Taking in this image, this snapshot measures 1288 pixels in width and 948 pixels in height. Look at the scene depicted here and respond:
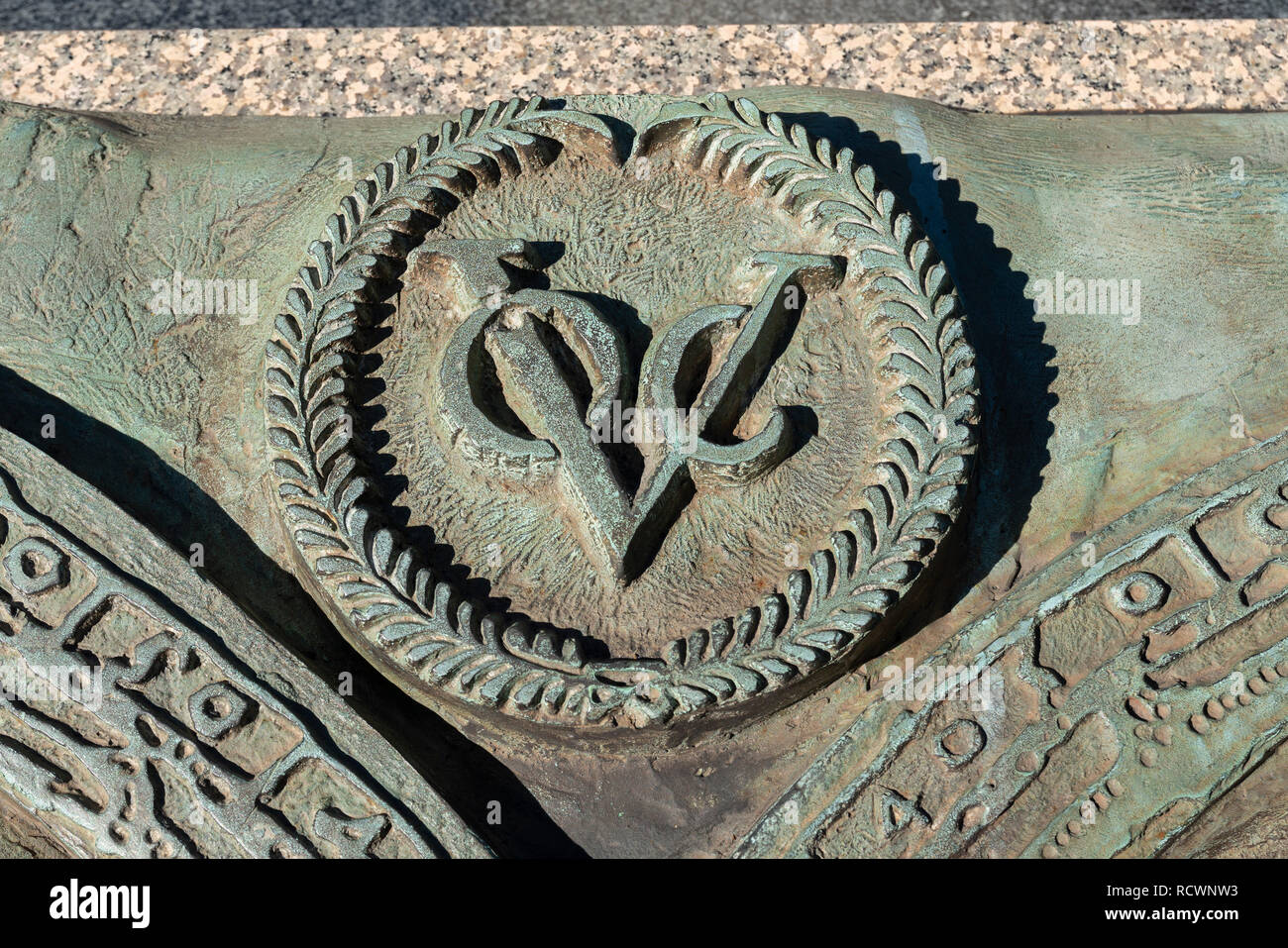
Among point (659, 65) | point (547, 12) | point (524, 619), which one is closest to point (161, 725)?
point (524, 619)

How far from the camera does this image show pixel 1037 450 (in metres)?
2.67

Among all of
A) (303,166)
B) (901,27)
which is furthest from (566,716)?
(901,27)

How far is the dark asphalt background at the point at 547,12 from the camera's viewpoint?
3713 millimetres

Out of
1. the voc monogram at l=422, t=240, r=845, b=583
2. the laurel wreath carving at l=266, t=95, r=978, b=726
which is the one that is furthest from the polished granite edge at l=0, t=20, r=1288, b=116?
the voc monogram at l=422, t=240, r=845, b=583

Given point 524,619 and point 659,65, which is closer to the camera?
point 524,619

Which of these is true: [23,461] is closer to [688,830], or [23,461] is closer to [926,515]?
[688,830]

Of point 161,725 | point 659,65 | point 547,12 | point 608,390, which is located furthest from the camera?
point 547,12

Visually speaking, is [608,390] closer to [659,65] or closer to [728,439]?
[728,439]

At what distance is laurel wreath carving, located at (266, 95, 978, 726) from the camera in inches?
89.7

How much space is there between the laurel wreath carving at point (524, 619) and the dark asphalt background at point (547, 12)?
3.45 ft

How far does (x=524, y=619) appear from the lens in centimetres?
238

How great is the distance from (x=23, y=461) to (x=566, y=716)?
1327 millimetres

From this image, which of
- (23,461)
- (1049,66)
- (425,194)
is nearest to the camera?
(23,461)

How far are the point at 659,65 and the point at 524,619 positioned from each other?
1.98m
